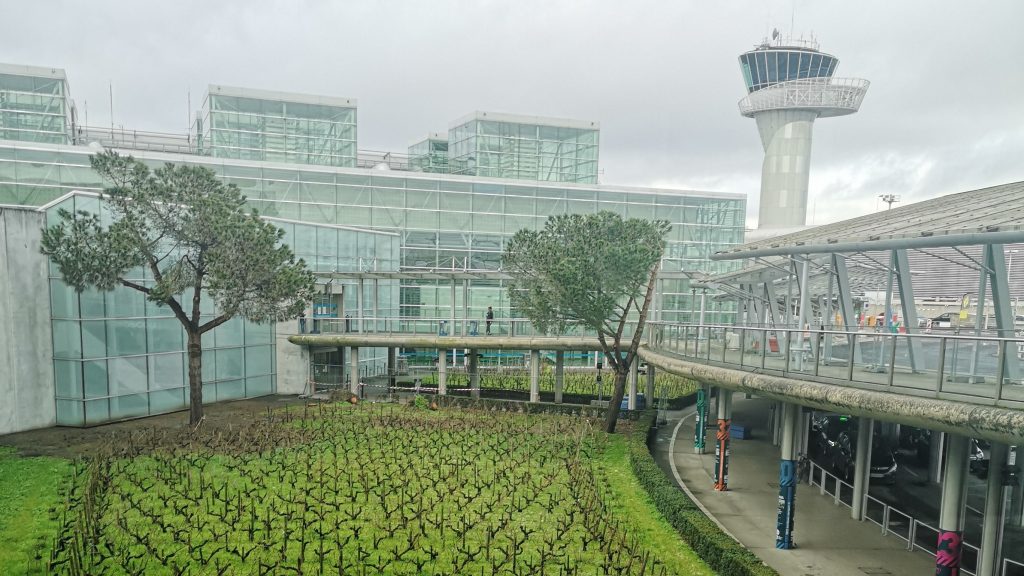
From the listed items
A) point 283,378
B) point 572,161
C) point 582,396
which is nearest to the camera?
point 582,396

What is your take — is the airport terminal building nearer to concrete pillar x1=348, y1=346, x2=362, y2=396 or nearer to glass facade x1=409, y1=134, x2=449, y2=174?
glass facade x1=409, y1=134, x2=449, y2=174

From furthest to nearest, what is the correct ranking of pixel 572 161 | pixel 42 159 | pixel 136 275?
pixel 572 161 < pixel 42 159 < pixel 136 275

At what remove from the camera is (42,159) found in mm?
34750

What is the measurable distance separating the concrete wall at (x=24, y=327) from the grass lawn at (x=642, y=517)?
737 inches

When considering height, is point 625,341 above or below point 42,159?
below

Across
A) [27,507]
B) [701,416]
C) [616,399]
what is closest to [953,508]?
[701,416]

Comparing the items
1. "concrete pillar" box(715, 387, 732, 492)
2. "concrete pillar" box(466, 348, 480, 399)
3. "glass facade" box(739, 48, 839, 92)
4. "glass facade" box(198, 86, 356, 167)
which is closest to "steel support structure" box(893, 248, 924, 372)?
"concrete pillar" box(715, 387, 732, 492)

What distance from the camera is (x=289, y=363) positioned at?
30875mm

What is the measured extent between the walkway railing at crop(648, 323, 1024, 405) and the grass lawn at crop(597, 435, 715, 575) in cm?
379

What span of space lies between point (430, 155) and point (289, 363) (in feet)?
65.7

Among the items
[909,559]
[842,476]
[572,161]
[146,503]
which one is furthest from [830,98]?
[146,503]

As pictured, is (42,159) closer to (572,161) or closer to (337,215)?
(337,215)

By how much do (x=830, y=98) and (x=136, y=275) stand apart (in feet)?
205

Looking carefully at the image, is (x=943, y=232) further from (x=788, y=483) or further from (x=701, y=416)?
(x=701, y=416)
